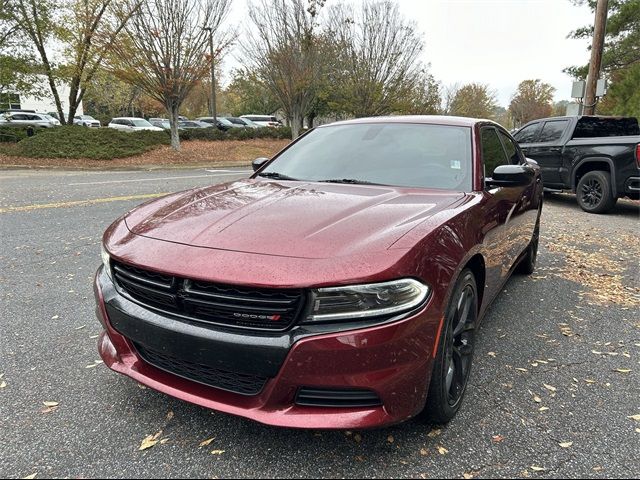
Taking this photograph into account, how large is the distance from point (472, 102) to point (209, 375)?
50393 mm

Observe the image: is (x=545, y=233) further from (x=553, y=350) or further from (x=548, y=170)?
(x=553, y=350)

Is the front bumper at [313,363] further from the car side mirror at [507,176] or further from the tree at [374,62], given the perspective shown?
the tree at [374,62]

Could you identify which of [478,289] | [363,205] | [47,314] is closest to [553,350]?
[478,289]

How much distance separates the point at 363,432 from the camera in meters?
2.19

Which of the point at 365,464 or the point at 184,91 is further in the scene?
the point at 184,91

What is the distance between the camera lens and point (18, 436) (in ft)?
7.05

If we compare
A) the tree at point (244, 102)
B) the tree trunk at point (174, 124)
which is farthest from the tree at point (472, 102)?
the tree trunk at point (174, 124)

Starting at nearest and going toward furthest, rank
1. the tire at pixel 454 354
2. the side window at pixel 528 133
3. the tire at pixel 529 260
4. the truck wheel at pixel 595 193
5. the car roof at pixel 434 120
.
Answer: the tire at pixel 454 354
the car roof at pixel 434 120
the tire at pixel 529 260
the truck wheel at pixel 595 193
the side window at pixel 528 133

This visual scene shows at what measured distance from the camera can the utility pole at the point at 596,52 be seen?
1178cm

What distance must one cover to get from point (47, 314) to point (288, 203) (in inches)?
91.0

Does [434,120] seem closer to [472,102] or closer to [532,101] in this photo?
[472,102]

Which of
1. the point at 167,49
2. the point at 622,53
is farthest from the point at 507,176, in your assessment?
the point at 622,53

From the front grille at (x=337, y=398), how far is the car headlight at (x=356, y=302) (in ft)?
0.94

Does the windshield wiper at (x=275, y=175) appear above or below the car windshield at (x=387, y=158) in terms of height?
below
